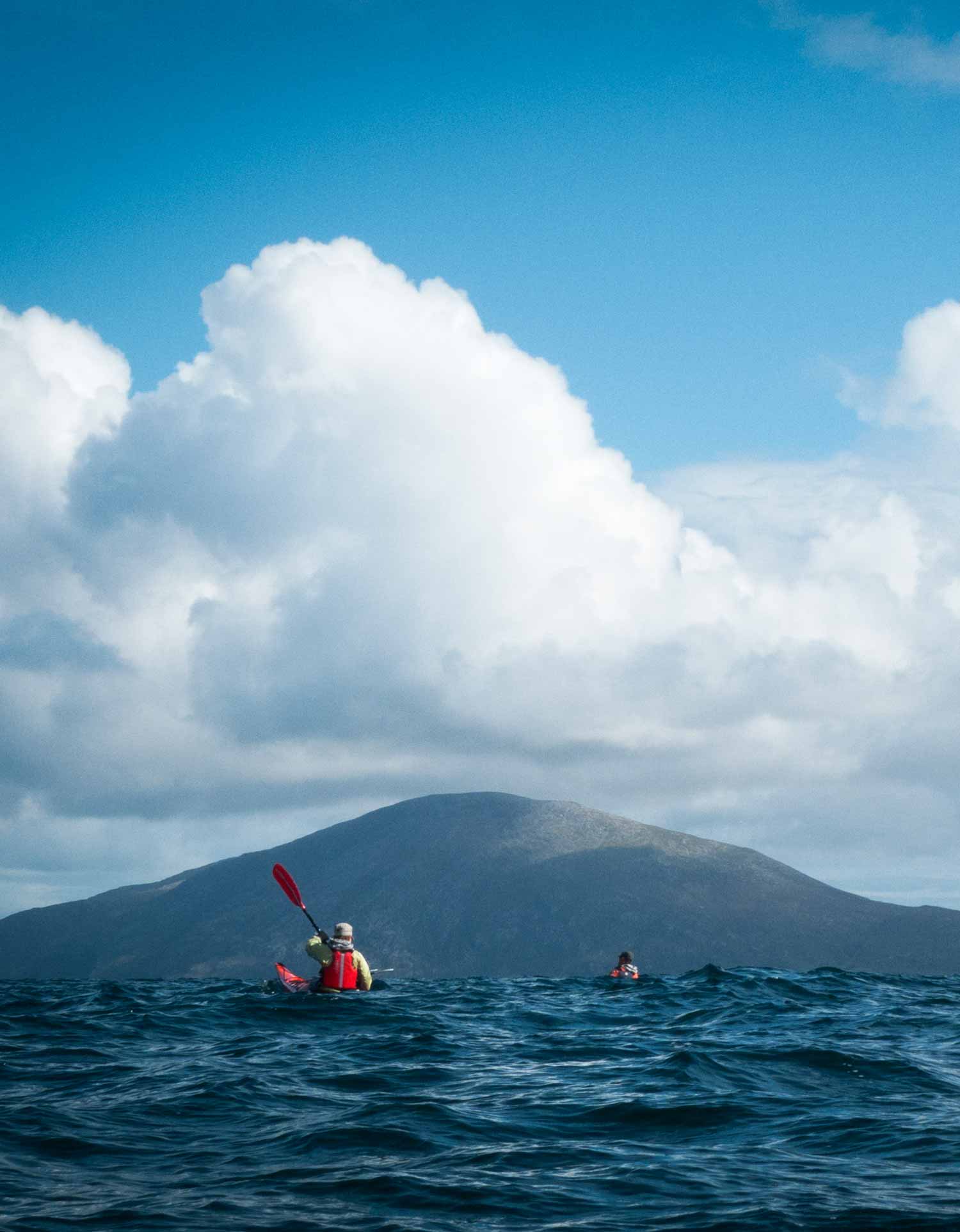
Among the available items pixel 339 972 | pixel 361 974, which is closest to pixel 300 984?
pixel 361 974

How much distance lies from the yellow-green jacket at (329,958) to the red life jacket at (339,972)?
0.55 ft

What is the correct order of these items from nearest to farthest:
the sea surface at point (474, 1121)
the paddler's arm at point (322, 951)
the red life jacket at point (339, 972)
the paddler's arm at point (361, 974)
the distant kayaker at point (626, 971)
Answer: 1. the sea surface at point (474, 1121)
2. the red life jacket at point (339, 972)
3. the paddler's arm at point (322, 951)
4. the paddler's arm at point (361, 974)
5. the distant kayaker at point (626, 971)

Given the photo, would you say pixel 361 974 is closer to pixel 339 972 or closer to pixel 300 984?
pixel 339 972

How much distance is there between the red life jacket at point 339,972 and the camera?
2908 cm

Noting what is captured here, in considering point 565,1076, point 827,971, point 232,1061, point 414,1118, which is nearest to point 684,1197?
point 414,1118

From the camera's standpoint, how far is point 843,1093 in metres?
16.4

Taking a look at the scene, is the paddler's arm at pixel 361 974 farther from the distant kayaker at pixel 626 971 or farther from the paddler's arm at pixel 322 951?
the distant kayaker at pixel 626 971

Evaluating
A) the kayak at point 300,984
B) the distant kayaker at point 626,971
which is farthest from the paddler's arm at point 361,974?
the distant kayaker at point 626,971

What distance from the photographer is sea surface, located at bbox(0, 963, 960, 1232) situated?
10.7 meters

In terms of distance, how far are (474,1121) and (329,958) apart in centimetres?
1558

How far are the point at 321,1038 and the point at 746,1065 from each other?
8.31 meters

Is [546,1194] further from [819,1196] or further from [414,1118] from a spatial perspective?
[414,1118]

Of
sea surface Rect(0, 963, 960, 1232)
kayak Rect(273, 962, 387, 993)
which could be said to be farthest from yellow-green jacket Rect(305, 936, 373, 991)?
sea surface Rect(0, 963, 960, 1232)

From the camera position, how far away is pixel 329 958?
29.4 meters
